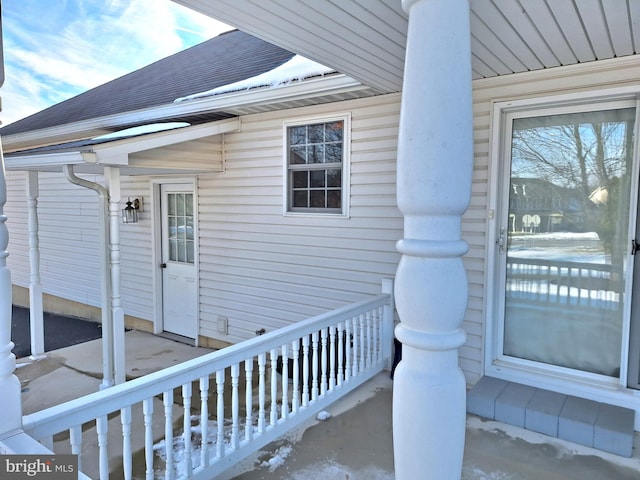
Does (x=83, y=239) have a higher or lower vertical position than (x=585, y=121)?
lower

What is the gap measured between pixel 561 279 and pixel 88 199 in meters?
6.98

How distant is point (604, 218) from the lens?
127 inches

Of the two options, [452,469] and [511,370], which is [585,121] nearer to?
[511,370]

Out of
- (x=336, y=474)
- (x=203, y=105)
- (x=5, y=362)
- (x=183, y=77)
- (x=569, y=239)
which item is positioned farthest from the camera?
(x=183, y=77)

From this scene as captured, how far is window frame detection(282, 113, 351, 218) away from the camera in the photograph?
4336 millimetres

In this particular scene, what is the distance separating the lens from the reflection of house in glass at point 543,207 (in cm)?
333

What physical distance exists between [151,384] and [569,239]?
3106 millimetres

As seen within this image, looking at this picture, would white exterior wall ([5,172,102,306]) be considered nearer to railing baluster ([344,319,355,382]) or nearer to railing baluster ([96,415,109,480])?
railing baluster ([344,319,355,382])

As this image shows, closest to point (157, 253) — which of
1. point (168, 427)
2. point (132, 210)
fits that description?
point (132, 210)

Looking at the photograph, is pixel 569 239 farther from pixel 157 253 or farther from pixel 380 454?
pixel 157 253

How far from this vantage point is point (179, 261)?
610 centimetres

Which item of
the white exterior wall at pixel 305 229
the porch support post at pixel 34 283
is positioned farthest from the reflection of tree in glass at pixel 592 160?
the porch support post at pixel 34 283

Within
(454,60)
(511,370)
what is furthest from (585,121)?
(454,60)

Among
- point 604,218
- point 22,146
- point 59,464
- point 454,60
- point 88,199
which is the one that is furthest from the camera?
point 22,146
